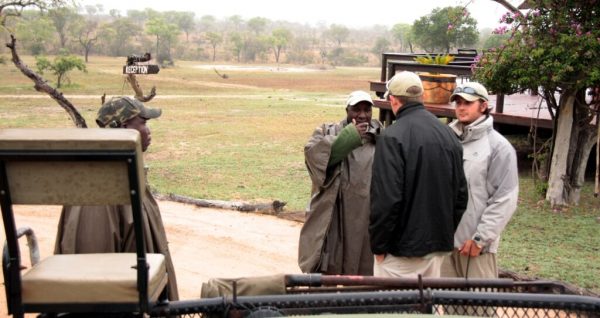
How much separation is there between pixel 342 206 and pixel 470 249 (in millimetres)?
787

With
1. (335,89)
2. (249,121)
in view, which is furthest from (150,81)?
(249,121)

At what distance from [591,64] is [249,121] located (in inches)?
572

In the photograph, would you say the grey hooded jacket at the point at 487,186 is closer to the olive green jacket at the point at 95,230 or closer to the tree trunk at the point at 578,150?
the olive green jacket at the point at 95,230

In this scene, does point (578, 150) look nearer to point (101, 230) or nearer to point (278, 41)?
point (101, 230)

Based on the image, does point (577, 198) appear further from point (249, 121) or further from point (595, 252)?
point (249, 121)

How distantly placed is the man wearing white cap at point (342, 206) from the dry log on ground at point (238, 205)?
16.4 ft

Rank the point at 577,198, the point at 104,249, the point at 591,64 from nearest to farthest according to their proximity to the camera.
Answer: the point at 104,249 < the point at 591,64 < the point at 577,198

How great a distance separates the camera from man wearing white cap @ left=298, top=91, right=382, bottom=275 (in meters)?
4.36

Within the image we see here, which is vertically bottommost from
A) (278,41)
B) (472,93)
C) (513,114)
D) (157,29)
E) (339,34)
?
(278,41)

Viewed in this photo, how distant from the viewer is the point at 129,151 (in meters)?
1.93

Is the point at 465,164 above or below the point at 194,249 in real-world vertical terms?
above

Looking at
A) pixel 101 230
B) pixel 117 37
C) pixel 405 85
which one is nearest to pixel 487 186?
pixel 405 85

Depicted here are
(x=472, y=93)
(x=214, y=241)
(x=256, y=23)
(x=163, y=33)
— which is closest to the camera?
(x=472, y=93)

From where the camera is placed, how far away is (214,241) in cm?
798
